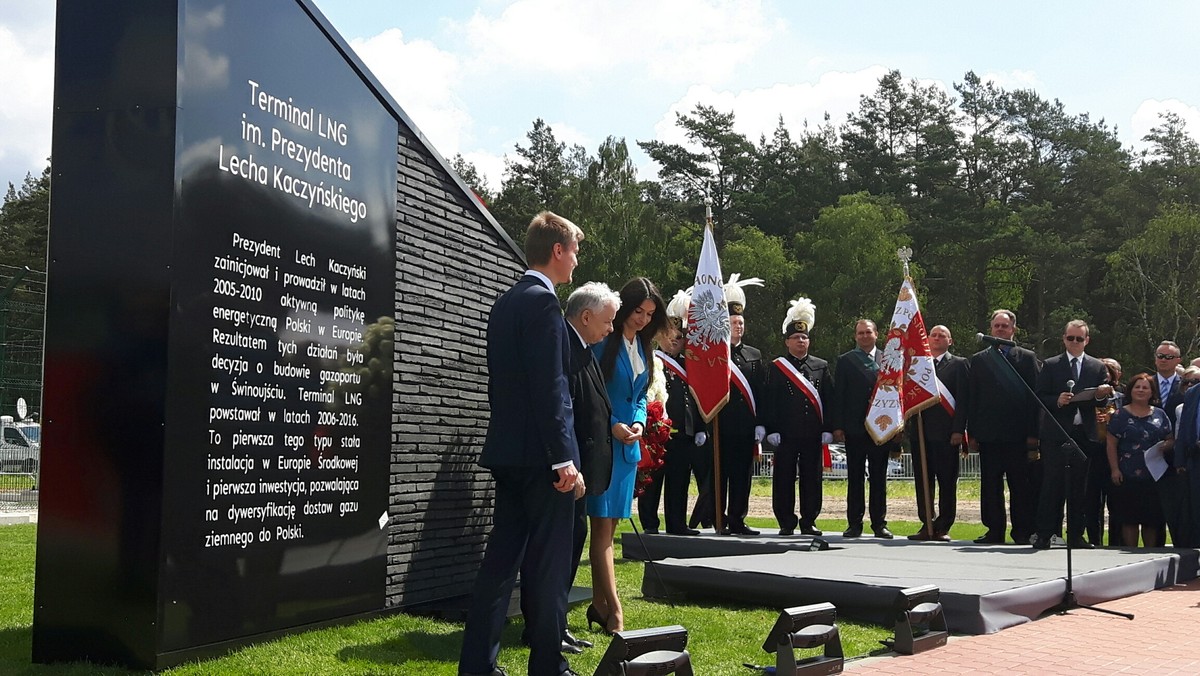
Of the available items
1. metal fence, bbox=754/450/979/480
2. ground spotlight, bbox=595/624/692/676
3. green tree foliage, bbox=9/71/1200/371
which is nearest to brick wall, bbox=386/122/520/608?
ground spotlight, bbox=595/624/692/676

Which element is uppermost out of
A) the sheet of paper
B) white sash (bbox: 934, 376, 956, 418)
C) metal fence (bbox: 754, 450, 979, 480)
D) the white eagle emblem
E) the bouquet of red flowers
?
the white eagle emblem

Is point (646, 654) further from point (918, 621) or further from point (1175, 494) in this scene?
point (1175, 494)

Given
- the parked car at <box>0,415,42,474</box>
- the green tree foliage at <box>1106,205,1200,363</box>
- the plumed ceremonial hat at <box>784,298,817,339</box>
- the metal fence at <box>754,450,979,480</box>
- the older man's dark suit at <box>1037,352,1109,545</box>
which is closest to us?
the older man's dark suit at <box>1037,352,1109,545</box>

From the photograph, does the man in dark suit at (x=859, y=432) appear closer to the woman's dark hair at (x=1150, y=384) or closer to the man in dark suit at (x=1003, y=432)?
the man in dark suit at (x=1003, y=432)

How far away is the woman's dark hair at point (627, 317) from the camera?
22.0 ft

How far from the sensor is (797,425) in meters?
12.0

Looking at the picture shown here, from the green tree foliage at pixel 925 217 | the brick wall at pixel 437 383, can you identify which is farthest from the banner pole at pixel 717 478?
the green tree foliage at pixel 925 217

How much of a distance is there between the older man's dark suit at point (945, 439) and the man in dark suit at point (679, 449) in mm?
2303

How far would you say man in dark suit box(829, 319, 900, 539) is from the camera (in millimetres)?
12055

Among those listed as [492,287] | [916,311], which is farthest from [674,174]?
[492,287]

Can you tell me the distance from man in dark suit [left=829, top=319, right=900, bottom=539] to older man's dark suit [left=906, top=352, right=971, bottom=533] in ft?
1.35

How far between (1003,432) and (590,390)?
6.82 meters

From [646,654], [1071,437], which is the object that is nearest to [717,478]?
[1071,437]

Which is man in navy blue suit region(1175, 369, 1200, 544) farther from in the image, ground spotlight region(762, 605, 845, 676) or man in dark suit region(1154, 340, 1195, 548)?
ground spotlight region(762, 605, 845, 676)
